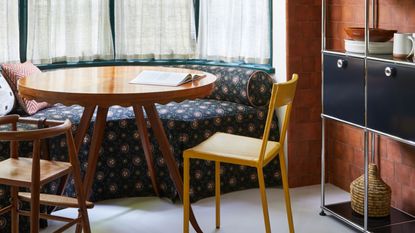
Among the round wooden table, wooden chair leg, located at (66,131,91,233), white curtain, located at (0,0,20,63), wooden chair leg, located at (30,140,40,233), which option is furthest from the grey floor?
white curtain, located at (0,0,20,63)

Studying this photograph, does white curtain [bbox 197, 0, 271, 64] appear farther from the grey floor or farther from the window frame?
the grey floor

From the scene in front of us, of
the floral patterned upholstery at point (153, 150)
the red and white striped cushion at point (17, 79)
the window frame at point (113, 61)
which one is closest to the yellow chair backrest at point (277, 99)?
the floral patterned upholstery at point (153, 150)

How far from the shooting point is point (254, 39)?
4488 mm

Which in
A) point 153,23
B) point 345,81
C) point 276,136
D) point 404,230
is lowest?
point 404,230

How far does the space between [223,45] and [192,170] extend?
120 cm

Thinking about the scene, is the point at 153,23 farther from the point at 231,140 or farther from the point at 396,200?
the point at 396,200

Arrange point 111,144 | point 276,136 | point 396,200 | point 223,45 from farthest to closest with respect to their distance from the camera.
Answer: point 223,45
point 276,136
point 111,144
point 396,200

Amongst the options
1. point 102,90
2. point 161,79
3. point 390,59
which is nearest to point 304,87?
Answer: point 390,59

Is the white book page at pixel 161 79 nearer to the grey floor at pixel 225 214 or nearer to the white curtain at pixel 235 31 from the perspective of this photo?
the grey floor at pixel 225 214

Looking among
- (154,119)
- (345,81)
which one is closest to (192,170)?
(154,119)

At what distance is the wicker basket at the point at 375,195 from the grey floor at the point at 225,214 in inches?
7.0

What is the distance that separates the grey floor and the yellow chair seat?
0.53m

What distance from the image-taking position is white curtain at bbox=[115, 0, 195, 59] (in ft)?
15.4

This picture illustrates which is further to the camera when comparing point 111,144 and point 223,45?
point 223,45
